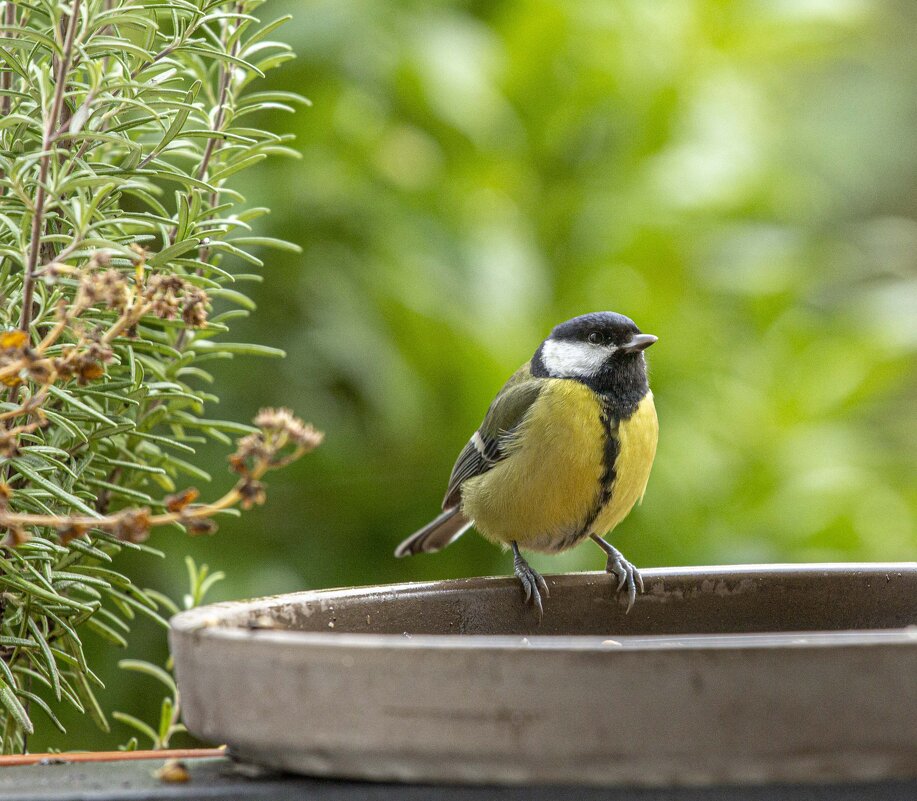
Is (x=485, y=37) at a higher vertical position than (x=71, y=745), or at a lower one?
higher

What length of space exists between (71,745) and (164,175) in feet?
4.50

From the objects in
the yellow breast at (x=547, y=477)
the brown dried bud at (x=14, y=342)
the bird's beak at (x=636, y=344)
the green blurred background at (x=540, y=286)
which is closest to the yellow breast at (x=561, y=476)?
the yellow breast at (x=547, y=477)

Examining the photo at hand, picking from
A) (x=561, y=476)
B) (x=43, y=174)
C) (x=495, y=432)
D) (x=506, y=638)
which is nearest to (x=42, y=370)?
(x=43, y=174)

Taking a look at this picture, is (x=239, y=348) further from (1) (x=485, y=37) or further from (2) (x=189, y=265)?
(1) (x=485, y=37)

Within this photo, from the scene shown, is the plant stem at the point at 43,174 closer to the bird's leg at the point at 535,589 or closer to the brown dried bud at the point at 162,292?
the brown dried bud at the point at 162,292

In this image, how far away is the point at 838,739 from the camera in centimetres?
73

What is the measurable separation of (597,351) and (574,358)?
5 centimetres

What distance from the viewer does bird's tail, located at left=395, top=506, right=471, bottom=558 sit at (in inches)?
86.8

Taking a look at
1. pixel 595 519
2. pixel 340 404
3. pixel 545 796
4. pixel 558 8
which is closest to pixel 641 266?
pixel 558 8

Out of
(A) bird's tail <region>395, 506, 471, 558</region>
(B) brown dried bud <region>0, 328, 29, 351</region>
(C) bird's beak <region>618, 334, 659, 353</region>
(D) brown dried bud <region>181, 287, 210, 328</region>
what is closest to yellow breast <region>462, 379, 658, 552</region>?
(C) bird's beak <region>618, 334, 659, 353</region>

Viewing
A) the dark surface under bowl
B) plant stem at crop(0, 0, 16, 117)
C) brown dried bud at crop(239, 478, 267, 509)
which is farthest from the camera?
plant stem at crop(0, 0, 16, 117)

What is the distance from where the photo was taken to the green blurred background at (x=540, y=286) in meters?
2.91

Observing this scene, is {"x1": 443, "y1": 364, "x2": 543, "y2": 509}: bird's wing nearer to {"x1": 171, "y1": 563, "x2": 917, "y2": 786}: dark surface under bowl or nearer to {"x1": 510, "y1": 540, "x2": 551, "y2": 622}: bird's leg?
{"x1": 510, "y1": 540, "x2": 551, "y2": 622}: bird's leg

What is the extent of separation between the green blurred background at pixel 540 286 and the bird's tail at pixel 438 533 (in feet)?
2.15
